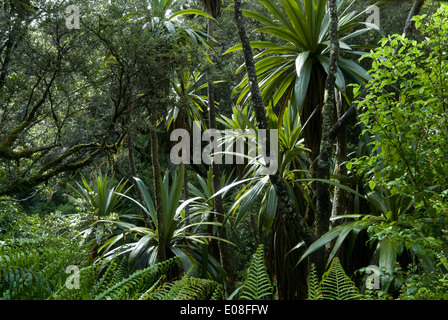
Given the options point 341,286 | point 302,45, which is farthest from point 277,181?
point 302,45

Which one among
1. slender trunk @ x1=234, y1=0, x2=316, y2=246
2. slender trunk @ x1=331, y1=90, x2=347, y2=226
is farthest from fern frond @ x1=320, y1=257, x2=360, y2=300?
slender trunk @ x1=331, y1=90, x2=347, y2=226

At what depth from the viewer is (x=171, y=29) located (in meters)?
4.08

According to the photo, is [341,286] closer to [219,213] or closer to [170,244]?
[170,244]

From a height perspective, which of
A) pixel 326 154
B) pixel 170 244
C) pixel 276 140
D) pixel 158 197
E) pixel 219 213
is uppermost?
pixel 276 140

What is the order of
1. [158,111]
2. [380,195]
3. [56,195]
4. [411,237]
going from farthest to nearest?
[56,195] → [158,111] → [380,195] → [411,237]

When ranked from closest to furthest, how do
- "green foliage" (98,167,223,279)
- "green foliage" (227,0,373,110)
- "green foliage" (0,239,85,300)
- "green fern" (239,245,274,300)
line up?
"green fern" (239,245,274,300) < "green foliage" (0,239,85,300) < "green foliage" (227,0,373,110) < "green foliage" (98,167,223,279)

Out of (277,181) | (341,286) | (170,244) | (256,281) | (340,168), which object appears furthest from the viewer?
(170,244)

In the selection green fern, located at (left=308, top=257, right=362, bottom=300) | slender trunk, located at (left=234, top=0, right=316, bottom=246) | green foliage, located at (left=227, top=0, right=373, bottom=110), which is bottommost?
green fern, located at (left=308, top=257, right=362, bottom=300)

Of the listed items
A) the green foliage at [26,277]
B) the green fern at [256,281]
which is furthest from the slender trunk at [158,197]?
the green fern at [256,281]

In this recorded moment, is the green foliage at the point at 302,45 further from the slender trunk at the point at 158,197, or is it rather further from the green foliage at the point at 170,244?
the green foliage at the point at 170,244

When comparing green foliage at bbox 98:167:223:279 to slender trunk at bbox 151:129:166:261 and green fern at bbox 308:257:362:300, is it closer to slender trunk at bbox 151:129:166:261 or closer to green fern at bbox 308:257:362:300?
slender trunk at bbox 151:129:166:261
